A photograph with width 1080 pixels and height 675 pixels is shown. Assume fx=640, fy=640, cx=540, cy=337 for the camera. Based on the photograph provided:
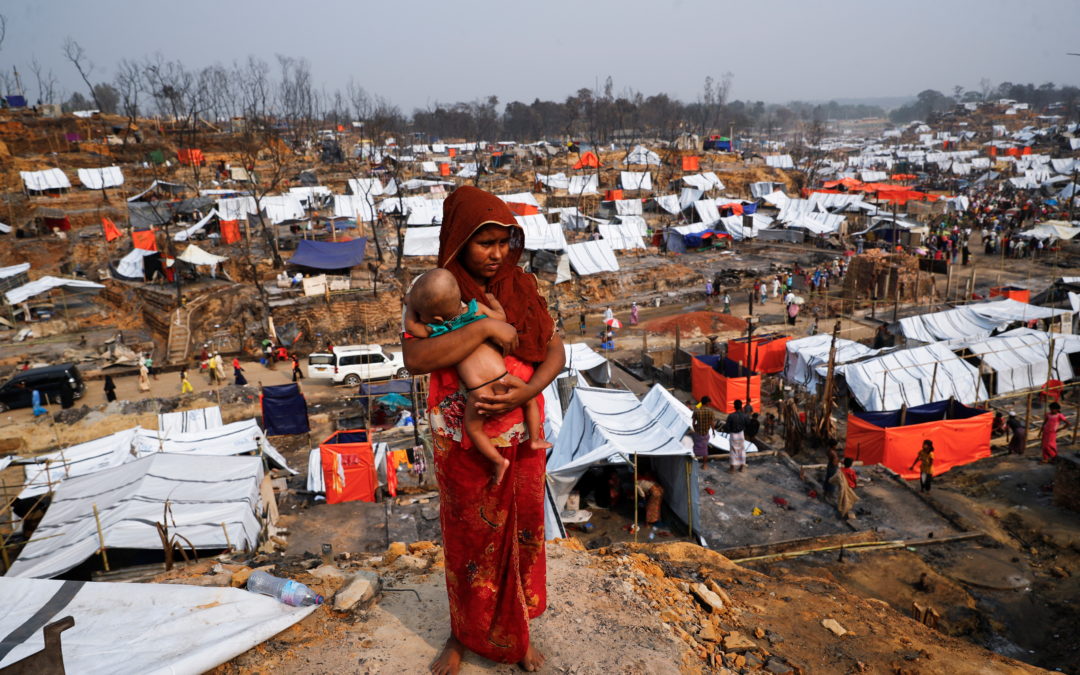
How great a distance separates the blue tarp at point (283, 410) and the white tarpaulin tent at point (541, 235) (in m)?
12.9

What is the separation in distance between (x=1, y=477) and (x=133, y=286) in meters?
15.3

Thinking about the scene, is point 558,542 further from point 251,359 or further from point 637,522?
point 251,359

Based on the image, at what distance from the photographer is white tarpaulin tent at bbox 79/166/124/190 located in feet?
108

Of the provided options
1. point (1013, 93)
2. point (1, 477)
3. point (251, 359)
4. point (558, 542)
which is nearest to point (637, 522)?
point (558, 542)

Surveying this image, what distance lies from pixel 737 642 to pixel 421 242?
23710mm

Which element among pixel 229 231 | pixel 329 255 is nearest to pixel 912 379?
pixel 329 255

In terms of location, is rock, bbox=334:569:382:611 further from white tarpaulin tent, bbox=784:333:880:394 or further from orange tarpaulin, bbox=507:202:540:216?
orange tarpaulin, bbox=507:202:540:216

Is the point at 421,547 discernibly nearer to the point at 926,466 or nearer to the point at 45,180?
the point at 926,466

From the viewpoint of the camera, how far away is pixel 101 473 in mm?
8430

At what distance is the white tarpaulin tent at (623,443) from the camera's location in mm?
8312

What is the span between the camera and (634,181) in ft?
145

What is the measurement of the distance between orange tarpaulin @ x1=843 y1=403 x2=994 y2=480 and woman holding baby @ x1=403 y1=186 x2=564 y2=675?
9.55 metres

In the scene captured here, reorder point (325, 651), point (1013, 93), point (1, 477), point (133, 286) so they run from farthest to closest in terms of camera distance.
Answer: point (1013, 93)
point (133, 286)
point (1, 477)
point (325, 651)

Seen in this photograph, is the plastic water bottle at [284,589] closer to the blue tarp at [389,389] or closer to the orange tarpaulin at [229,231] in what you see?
the blue tarp at [389,389]
